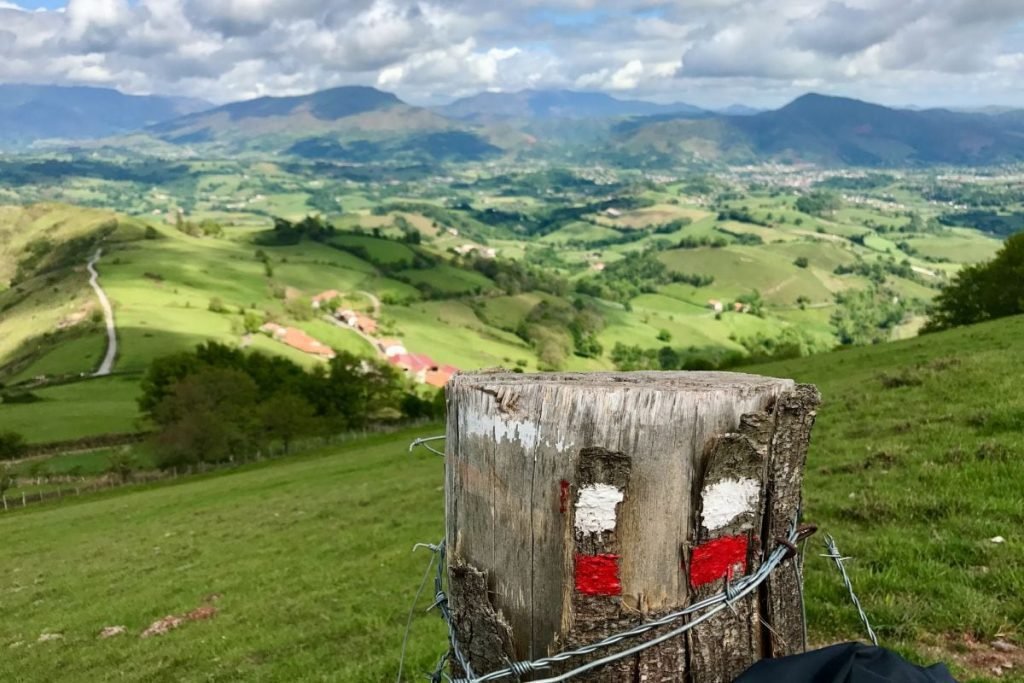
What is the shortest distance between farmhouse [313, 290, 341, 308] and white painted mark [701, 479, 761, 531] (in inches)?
5564

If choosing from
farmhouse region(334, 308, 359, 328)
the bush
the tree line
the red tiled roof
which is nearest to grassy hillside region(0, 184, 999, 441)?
the red tiled roof

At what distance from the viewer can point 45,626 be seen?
15.6 metres

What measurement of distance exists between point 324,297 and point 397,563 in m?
136

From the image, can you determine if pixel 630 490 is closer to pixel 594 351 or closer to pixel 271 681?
pixel 271 681

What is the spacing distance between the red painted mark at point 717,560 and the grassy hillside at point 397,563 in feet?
12.5

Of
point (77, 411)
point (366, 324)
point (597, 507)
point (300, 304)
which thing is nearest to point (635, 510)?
point (597, 507)

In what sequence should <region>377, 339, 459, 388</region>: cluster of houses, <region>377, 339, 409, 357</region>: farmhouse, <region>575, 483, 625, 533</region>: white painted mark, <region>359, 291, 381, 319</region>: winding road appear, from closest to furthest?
1. <region>575, 483, 625, 533</region>: white painted mark
2. <region>377, 339, 459, 388</region>: cluster of houses
3. <region>377, 339, 409, 357</region>: farmhouse
4. <region>359, 291, 381, 319</region>: winding road

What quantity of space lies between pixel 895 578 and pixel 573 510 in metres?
5.77

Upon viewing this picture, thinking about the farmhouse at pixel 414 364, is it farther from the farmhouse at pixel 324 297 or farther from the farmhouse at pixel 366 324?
the farmhouse at pixel 324 297

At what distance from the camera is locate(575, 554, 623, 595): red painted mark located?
2693 millimetres

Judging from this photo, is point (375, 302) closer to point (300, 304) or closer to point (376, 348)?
point (300, 304)

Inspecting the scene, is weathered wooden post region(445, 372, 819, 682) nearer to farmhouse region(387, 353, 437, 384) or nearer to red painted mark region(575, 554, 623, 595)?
red painted mark region(575, 554, 623, 595)

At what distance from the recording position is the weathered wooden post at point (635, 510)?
265 centimetres

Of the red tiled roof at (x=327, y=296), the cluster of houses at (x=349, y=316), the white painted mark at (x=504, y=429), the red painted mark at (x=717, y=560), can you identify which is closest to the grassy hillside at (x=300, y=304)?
the cluster of houses at (x=349, y=316)
